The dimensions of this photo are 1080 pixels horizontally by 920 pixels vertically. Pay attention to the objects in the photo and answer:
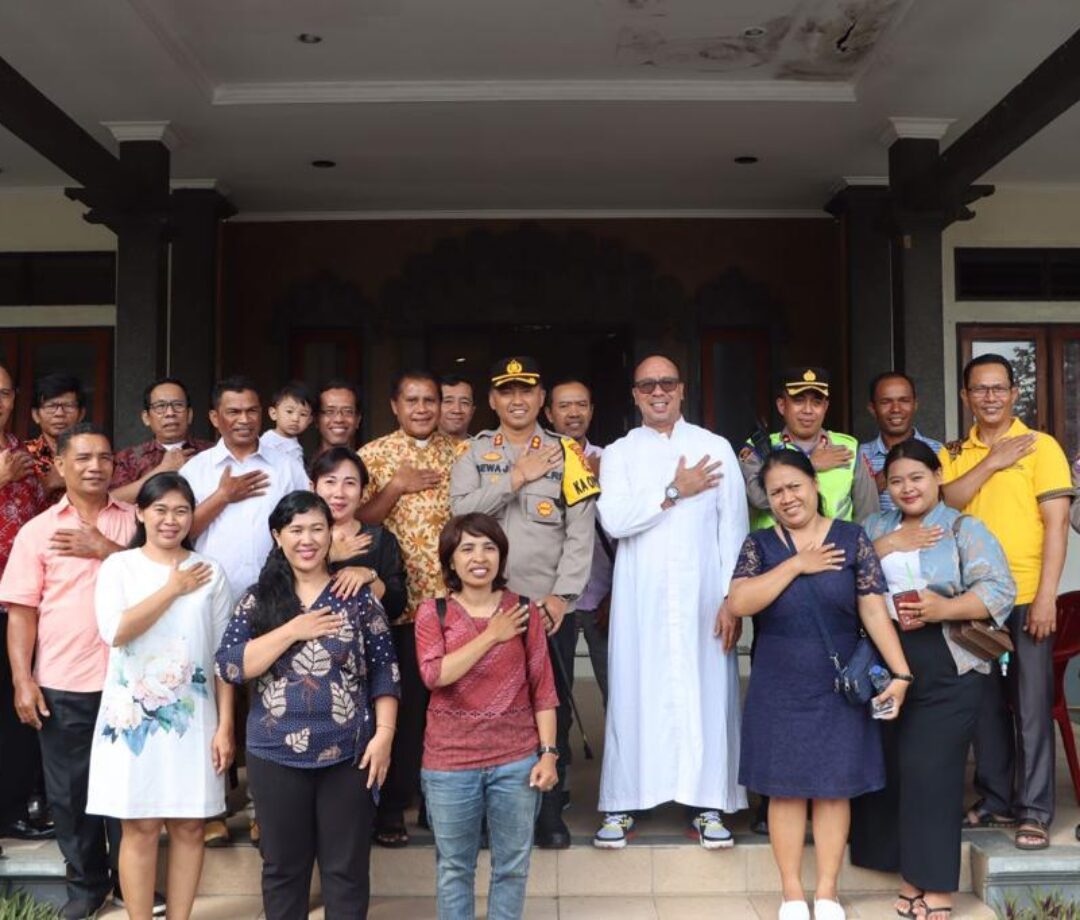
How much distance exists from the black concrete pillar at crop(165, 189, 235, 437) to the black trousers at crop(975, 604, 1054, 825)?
16.3ft

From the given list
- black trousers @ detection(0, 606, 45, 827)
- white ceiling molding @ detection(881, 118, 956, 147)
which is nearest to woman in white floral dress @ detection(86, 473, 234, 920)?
black trousers @ detection(0, 606, 45, 827)

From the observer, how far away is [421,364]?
25.6 ft

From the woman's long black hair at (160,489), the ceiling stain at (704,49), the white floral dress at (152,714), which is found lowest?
the white floral dress at (152,714)

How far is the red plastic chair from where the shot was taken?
4.11m

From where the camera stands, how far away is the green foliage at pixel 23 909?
344 centimetres

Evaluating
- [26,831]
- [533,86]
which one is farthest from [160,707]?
[533,86]

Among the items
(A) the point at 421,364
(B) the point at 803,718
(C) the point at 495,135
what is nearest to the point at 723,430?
(A) the point at 421,364

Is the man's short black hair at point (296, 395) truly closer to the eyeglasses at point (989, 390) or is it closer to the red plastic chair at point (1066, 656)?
the eyeglasses at point (989, 390)

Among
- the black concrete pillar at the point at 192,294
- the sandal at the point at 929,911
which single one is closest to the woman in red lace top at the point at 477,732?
the sandal at the point at 929,911

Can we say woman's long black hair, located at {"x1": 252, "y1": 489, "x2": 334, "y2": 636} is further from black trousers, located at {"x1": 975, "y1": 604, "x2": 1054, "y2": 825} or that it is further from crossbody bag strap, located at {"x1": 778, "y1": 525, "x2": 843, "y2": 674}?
black trousers, located at {"x1": 975, "y1": 604, "x2": 1054, "y2": 825}

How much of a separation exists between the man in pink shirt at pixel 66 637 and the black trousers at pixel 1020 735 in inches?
113

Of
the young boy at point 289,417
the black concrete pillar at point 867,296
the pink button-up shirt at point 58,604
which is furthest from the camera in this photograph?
the black concrete pillar at point 867,296

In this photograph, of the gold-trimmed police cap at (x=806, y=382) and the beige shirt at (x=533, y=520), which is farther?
the gold-trimmed police cap at (x=806, y=382)

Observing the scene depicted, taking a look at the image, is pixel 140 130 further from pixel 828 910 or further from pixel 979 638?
pixel 828 910
